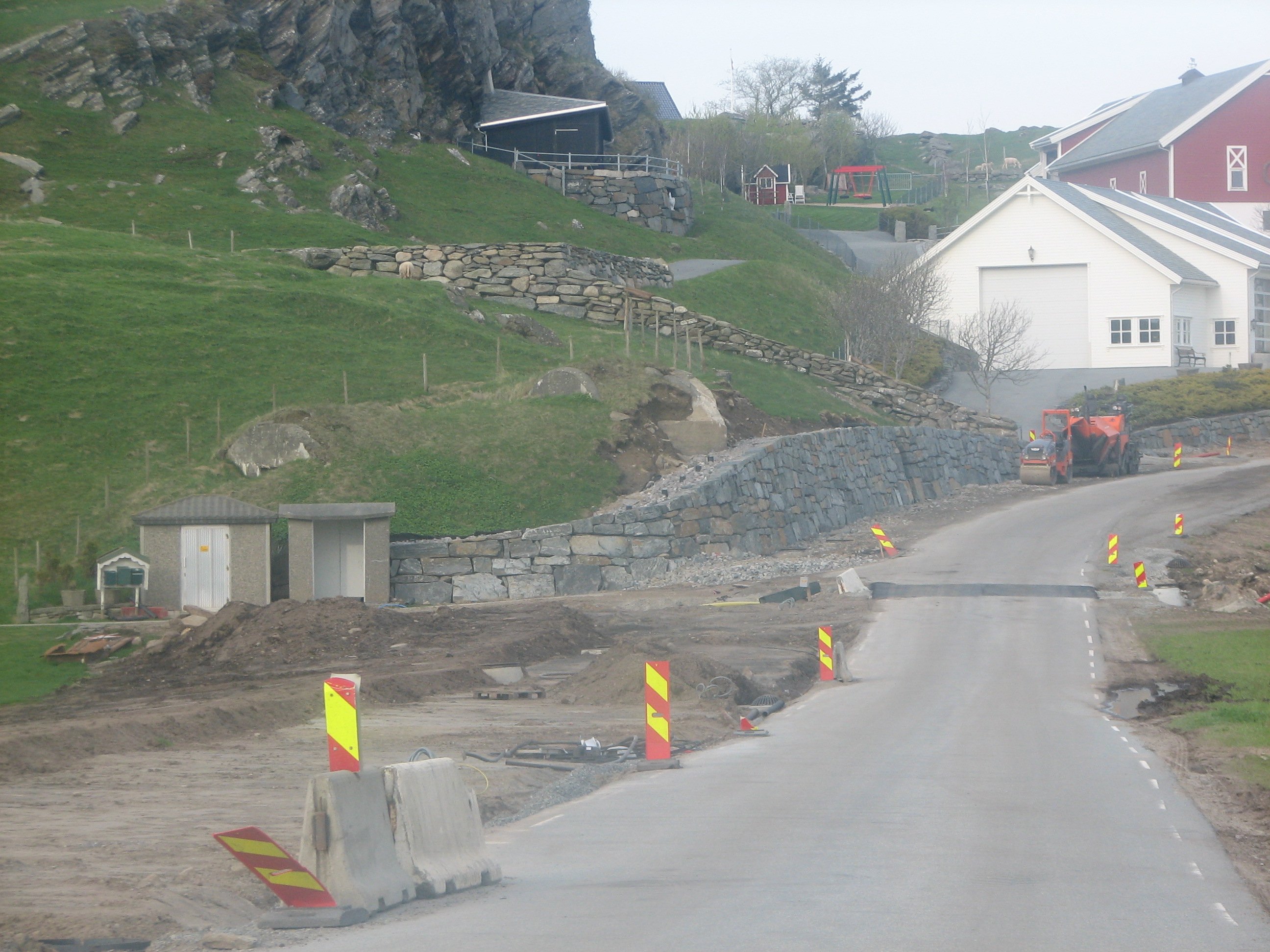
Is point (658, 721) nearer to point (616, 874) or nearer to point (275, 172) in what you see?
point (616, 874)

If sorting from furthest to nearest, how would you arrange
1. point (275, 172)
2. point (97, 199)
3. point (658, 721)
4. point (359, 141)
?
point (359, 141), point (275, 172), point (97, 199), point (658, 721)

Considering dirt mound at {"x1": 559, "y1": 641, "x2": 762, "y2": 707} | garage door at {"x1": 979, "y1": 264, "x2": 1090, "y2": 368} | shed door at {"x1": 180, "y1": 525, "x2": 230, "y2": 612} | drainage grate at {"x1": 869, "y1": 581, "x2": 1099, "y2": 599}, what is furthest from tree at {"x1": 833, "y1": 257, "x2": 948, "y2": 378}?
dirt mound at {"x1": 559, "y1": 641, "x2": 762, "y2": 707}

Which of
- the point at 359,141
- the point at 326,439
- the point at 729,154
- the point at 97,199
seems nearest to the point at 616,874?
the point at 326,439

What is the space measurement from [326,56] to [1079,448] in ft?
109

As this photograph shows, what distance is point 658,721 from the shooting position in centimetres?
1190

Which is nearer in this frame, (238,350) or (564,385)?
(238,350)

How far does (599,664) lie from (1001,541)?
48.4 ft

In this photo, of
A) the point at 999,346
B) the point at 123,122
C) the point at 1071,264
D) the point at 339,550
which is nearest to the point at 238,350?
the point at 339,550

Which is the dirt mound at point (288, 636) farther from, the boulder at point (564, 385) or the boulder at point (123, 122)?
the boulder at point (123, 122)

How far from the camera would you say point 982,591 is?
74.7ft

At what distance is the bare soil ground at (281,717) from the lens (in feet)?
25.0

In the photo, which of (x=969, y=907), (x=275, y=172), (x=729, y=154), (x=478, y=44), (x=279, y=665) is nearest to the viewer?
(x=969, y=907)

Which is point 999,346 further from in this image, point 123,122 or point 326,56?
point 123,122

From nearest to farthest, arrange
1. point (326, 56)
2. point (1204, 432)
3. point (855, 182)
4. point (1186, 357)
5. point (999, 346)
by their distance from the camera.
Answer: point (1204, 432), point (999, 346), point (1186, 357), point (326, 56), point (855, 182)
